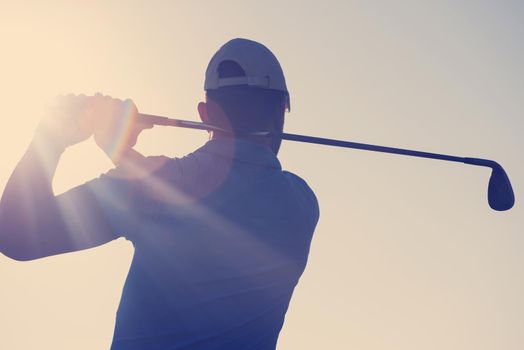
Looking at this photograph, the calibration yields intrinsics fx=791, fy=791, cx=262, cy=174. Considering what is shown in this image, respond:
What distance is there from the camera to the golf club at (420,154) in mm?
3777

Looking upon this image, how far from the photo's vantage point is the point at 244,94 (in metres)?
3.45

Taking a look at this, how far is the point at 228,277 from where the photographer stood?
11.0 feet

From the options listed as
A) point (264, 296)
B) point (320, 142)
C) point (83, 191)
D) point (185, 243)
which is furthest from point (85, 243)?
point (320, 142)

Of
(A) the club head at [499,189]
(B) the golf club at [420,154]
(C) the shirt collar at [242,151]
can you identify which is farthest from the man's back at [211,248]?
(A) the club head at [499,189]

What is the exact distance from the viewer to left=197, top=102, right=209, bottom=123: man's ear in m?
3.48

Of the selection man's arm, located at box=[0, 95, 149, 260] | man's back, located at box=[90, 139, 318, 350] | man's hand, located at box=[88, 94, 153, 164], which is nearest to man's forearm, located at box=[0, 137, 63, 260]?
man's arm, located at box=[0, 95, 149, 260]

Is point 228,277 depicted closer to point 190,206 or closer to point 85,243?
point 190,206

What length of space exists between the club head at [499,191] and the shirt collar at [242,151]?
309 cm

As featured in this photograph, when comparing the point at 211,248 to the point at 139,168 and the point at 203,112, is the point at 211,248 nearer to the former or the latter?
the point at 139,168

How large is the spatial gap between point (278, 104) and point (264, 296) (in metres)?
0.88

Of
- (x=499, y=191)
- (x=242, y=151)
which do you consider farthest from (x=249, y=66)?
(x=499, y=191)

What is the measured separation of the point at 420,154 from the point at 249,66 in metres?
1.72

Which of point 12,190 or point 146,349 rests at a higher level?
point 12,190

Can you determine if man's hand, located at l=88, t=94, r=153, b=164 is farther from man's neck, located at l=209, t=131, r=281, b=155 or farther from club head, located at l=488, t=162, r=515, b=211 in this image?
club head, located at l=488, t=162, r=515, b=211
